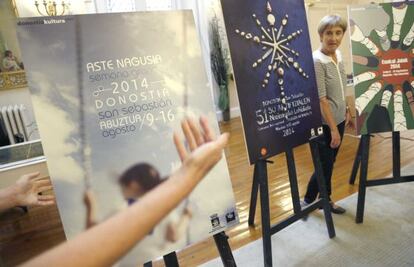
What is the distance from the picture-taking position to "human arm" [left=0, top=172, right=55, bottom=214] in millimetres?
1042

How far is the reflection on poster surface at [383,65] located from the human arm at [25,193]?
5.95 ft

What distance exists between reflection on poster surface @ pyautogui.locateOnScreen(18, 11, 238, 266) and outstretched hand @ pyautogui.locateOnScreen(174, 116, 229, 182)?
1.3 inches

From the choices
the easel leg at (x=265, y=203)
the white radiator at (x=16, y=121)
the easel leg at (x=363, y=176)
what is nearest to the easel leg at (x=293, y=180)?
the easel leg at (x=265, y=203)

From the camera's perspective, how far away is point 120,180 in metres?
1.08

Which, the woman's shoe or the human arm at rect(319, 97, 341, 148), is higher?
the human arm at rect(319, 97, 341, 148)

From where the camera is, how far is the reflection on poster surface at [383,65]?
191cm

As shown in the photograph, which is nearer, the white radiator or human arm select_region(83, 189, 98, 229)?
human arm select_region(83, 189, 98, 229)

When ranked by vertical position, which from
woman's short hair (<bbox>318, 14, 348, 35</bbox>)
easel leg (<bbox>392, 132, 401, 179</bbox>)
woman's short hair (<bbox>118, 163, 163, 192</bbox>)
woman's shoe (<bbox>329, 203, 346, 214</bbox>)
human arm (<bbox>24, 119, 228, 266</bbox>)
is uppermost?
woman's short hair (<bbox>318, 14, 348, 35</bbox>)

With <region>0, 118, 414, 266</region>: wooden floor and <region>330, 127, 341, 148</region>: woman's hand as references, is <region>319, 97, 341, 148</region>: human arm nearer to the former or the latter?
<region>330, 127, 341, 148</region>: woman's hand

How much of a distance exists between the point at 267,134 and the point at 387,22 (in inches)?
44.0

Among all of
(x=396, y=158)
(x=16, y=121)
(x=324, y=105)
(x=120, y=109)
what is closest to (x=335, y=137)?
(x=324, y=105)

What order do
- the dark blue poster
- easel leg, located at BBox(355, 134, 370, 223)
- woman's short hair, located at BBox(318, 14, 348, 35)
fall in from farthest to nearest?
easel leg, located at BBox(355, 134, 370, 223)
woman's short hair, located at BBox(318, 14, 348, 35)
the dark blue poster

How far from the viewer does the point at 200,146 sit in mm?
1203

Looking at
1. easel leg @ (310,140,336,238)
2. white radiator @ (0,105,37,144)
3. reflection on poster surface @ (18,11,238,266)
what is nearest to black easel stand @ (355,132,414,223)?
easel leg @ (310,140,336,238)
